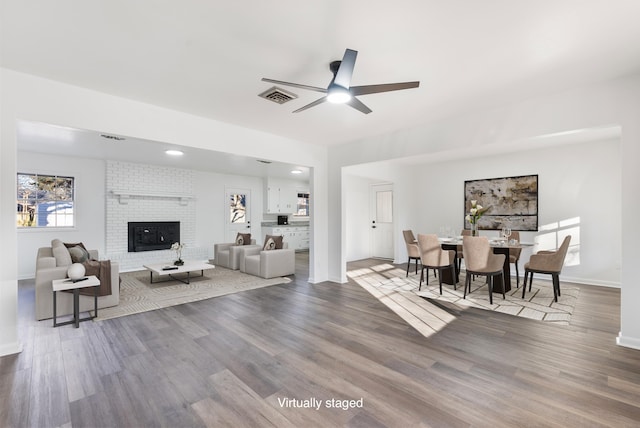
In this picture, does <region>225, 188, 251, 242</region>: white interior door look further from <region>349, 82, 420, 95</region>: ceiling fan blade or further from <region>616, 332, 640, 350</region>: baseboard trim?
<region>616, 332, 640, 350</region>: baseboard trim

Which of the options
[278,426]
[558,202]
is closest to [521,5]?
[278,426]

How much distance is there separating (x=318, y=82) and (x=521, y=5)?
1.62 metres

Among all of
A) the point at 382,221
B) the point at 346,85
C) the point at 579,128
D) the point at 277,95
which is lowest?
the point at 382,221

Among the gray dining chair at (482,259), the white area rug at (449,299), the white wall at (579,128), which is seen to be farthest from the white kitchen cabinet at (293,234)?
the gray dining chair at (482,259)

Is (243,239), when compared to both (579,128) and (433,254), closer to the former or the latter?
(433,254)

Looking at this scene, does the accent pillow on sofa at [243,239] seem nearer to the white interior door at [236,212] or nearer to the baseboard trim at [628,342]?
the white interior door at [236,212]

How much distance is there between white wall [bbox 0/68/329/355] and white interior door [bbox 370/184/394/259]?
15.0ft

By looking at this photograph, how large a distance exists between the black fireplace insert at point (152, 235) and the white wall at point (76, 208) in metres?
0.58

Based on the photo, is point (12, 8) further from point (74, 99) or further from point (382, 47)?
point (382, 47)

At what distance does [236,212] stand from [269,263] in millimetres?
3581

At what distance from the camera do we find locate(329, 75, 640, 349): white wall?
2.74 metres

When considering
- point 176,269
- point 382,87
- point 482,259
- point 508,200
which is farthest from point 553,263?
point 176,269

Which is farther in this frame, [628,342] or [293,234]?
[293,234]

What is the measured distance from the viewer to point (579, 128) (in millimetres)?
3010
